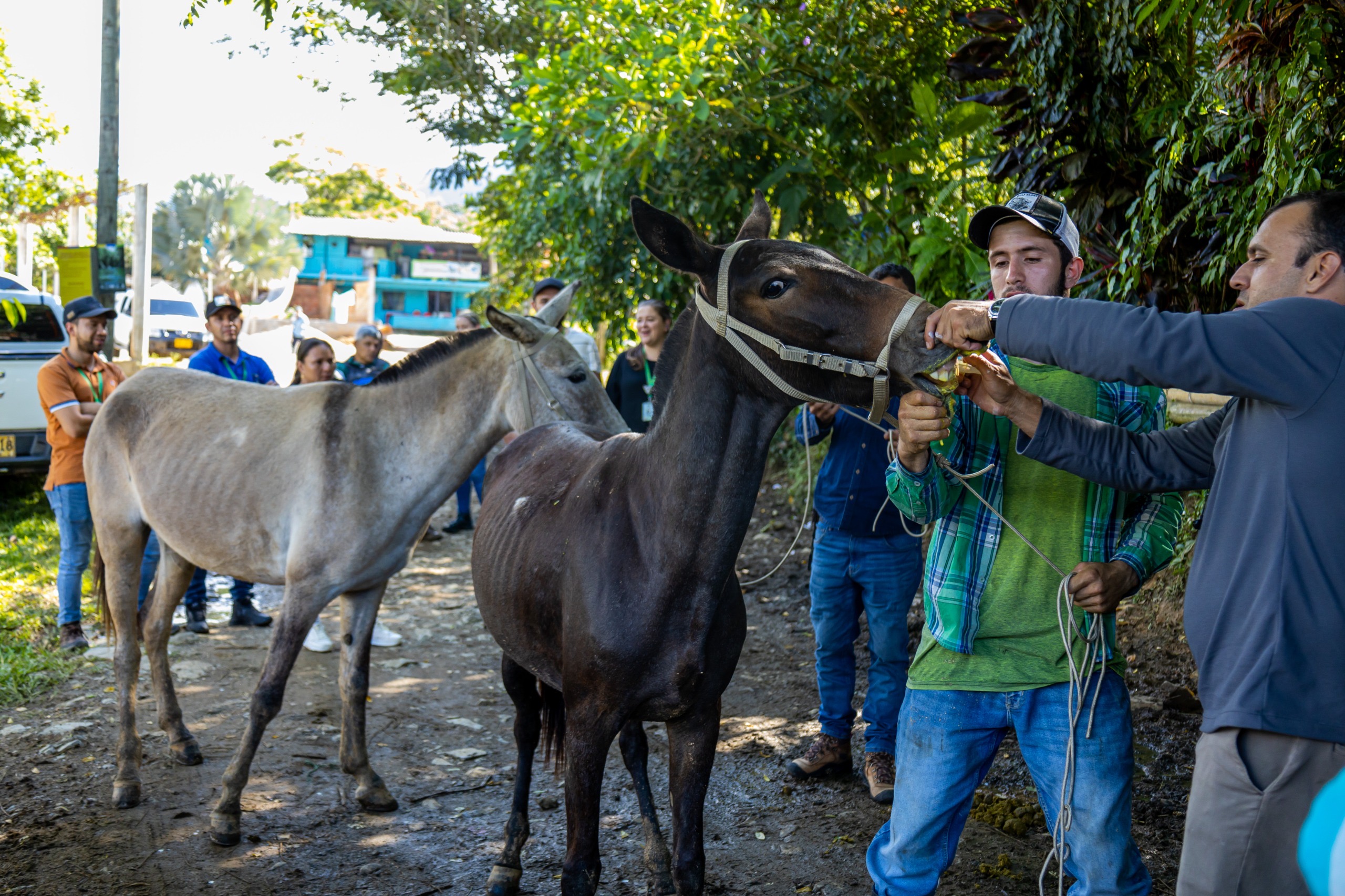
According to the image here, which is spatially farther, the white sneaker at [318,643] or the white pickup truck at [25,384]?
the white pickup truck at [25,384]

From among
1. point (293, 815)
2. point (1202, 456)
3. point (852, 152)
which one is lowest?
point (293, 815)

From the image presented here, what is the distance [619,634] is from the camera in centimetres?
262

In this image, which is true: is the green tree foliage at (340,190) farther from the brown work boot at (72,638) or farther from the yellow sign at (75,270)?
the brown work boot at (72,638)

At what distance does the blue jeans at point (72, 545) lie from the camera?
6410 mm

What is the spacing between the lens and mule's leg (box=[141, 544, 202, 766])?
4.73 metres

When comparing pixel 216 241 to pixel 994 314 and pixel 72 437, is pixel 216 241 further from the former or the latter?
pixel 994 314

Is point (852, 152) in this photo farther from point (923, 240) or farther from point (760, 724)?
point (760, 724)

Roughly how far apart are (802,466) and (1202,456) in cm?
756

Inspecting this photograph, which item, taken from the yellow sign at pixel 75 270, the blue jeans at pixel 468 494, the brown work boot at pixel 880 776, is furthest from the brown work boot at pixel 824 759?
the yellow sign at pixel 75 270

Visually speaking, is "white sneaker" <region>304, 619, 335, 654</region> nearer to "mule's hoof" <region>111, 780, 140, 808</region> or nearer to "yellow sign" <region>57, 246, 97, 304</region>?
"mule's hoof" <region>111, 780, 140, 808</region>

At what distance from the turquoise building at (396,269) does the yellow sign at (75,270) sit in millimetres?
27792

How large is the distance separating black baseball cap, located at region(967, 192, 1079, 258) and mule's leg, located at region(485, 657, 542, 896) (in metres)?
2.35

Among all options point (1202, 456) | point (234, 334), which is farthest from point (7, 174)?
point (1202, 456)

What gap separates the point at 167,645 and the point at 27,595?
364cm
